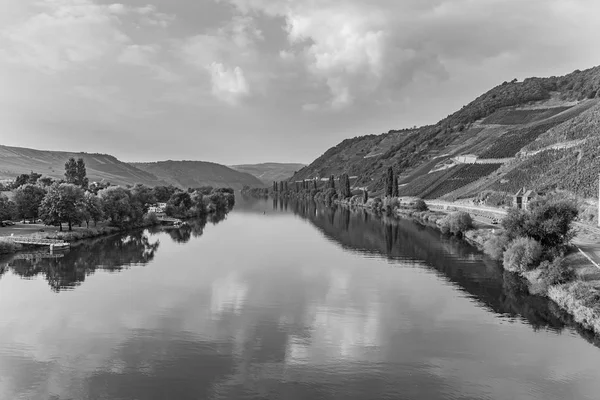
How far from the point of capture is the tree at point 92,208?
238 ft

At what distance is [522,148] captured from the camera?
121188mm

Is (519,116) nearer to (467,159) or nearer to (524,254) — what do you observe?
(467,159)

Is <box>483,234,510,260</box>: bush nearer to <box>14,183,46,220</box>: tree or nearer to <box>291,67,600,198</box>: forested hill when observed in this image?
<box>291,67,600,198</box>: forested hill

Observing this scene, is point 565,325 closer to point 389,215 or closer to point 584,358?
point 584,358

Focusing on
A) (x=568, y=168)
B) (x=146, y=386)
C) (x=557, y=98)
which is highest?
(x=557, y=98)

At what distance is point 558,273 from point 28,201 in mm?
76306

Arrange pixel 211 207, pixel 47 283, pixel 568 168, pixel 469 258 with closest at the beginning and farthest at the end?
pixel 47 283, pixel 469 258, pixel 568 168, pixel 211 207

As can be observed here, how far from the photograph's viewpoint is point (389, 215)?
379 feet

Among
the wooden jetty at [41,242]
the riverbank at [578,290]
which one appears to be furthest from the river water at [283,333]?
the wooden jetty at [41,242]

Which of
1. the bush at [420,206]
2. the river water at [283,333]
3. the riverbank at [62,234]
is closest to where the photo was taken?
the river water at [283,333]

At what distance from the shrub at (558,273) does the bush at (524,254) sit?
115 inches

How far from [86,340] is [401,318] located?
65.2ft

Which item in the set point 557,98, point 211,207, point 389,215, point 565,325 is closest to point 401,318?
point 565,325

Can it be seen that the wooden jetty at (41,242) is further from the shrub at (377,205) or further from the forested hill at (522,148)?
the shrub at (377,205)
